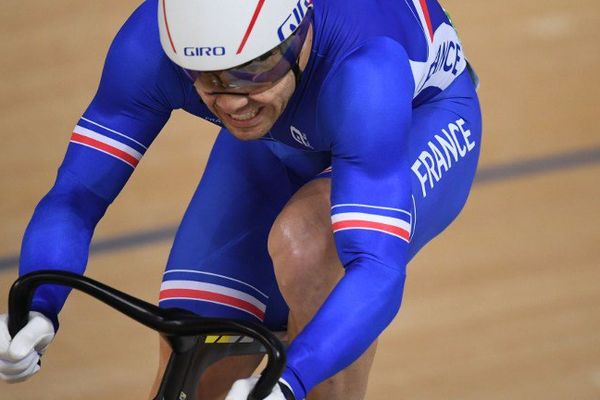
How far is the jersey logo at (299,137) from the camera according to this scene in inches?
106

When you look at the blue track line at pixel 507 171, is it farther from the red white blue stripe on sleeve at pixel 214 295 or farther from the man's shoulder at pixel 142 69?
the man's shoulder at pixel 142 69

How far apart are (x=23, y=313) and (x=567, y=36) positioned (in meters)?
3.01

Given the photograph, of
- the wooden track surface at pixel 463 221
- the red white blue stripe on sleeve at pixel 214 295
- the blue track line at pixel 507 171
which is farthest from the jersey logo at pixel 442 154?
the blue track line at pixel 507 171

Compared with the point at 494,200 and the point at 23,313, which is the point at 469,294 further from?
the point at 23,313

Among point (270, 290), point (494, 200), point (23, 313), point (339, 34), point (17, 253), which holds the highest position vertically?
point (339, 34)

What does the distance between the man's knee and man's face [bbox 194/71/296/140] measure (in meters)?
0.19

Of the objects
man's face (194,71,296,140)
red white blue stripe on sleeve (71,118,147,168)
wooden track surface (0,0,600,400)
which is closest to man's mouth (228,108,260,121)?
man's face (194,71,296,140)

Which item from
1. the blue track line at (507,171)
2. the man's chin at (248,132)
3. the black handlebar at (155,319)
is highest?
the man's chin at (248,132)

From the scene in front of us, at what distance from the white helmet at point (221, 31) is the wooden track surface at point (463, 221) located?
1.49 metres

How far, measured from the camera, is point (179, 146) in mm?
4625

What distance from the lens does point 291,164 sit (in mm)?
2938

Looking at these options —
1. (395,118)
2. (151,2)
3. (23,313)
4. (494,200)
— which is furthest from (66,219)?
(494,200)

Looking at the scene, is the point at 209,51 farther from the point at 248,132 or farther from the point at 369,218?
the point at 369,218

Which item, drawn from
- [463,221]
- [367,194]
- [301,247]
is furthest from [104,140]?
[463,221]
